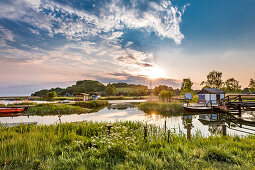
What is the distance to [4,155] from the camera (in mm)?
5523

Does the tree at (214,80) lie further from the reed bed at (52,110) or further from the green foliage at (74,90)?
the green foliage at (74,90)

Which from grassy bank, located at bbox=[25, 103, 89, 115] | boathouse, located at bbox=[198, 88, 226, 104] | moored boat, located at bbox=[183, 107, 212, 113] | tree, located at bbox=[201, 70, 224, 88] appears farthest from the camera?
tree, located at bbox=[201, 70, 224, 88]

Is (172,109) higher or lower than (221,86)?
lower

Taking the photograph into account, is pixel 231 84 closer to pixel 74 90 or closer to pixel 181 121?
pixel 181 121

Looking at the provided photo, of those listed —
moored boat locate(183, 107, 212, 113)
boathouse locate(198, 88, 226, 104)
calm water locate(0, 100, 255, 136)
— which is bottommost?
calm water locate(0, 100, 255, 136)

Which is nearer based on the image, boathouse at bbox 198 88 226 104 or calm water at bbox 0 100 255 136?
calm water at bbox 0 100 255 136

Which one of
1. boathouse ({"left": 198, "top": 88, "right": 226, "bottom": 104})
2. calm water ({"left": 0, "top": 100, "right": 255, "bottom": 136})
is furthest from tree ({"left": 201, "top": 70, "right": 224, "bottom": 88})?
calm water ({"left": 0, "top": 100, "right": 255, "bottom": 136})

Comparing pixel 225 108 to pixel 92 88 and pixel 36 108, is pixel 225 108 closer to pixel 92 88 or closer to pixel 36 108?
pixel 36 108

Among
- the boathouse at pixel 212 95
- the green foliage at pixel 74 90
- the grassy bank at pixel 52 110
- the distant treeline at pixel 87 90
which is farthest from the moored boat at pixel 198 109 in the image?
the green foliage at pixel 74 90

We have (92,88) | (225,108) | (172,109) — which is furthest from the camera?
(92,88)

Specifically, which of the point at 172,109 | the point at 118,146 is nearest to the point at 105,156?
the point at 118,146

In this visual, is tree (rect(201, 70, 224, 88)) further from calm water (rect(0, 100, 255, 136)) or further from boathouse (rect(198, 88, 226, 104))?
calm water (rect(0, 100, 255, 136))

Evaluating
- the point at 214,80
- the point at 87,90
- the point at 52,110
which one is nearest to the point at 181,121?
the point at 52,110

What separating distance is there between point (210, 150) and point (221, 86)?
72.3 m
